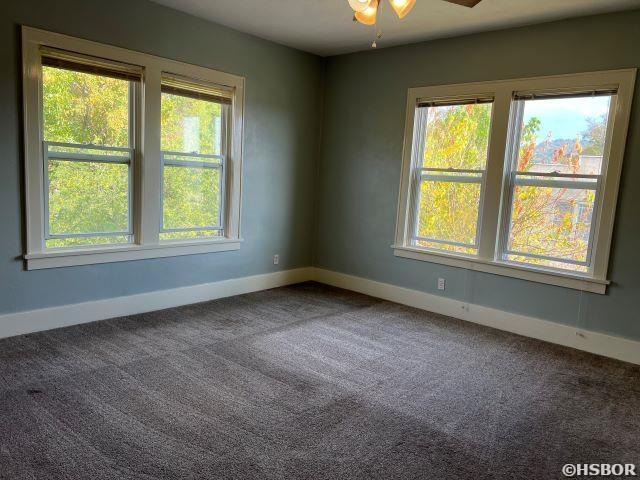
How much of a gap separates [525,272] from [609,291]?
2.12 feet

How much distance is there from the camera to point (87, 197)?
378cm

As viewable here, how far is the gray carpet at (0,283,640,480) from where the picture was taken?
2.17 metres

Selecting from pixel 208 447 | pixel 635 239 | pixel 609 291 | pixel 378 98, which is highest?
pixel 378 98

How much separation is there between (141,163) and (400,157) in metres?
2.56

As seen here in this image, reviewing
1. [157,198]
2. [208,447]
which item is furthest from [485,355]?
[157,198]

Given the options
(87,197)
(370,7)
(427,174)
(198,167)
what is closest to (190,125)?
(198,167)

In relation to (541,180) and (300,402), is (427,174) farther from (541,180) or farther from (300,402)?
(300,402)

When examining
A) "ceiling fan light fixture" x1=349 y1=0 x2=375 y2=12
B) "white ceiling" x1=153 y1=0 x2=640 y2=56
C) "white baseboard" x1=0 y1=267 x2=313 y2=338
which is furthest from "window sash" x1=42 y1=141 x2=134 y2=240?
"ceiling fan light fixture" x1=349 y1=0 x2=375 y2=12

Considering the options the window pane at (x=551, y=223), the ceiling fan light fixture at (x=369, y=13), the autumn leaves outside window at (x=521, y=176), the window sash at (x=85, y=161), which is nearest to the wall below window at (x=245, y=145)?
the window sash at (x=85, y=161)

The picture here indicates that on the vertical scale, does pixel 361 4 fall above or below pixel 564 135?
above

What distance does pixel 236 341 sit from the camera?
3648mm

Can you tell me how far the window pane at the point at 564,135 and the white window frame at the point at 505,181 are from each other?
89mm

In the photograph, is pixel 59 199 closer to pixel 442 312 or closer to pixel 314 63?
pixel 314 63

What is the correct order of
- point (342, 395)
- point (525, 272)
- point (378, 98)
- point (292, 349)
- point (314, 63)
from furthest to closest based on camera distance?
point (314, 63), point (378, 98), point (525, 272), point (292, 349), point (342, 395)
